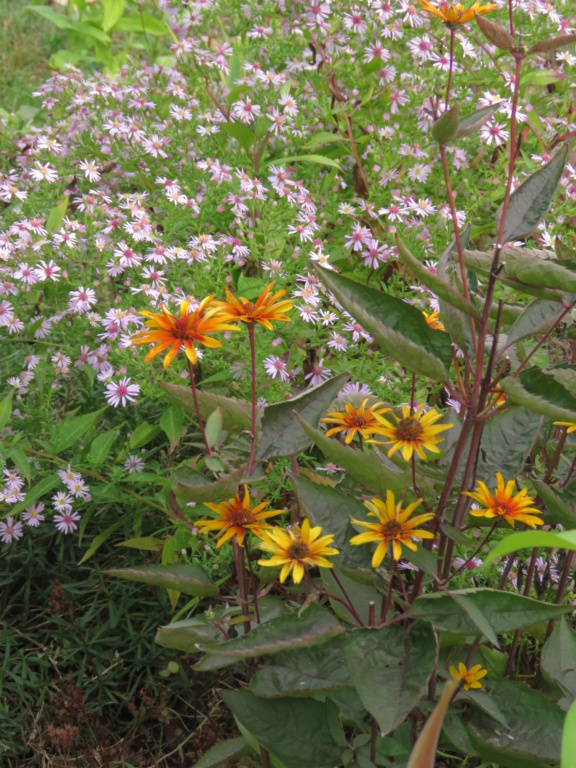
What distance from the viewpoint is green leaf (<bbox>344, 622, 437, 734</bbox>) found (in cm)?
90

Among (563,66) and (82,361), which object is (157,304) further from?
(563,66)

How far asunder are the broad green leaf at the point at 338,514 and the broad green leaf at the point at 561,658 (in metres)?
0.33

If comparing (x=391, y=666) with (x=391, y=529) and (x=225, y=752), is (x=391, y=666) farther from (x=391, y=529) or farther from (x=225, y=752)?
(x=225, y=752)

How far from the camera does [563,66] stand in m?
2.17

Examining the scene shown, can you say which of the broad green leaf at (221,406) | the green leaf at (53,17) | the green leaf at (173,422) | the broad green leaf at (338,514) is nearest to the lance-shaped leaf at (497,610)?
the broad green leaf at (338,514)

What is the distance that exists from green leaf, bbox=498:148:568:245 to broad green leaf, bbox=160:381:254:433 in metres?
0.39

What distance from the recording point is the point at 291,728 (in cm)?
109

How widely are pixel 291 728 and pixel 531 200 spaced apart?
28.9 inches

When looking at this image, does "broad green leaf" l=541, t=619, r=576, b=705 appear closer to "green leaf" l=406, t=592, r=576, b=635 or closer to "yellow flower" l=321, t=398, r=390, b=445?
"green leaf" l=406, t=592, r=576, b=635

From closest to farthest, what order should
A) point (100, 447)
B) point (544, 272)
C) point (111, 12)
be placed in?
point (544, 272) < point (100, 447) < point (111, 12)

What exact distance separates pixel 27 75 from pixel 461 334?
3396mm

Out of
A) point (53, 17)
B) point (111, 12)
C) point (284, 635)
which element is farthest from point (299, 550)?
point (53, 17)

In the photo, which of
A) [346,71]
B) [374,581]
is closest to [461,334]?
[374,581]

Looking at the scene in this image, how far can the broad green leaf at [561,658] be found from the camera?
1.16m
